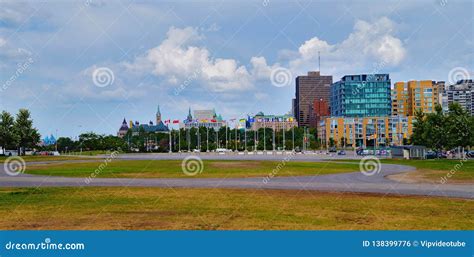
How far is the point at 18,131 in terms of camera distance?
332ft

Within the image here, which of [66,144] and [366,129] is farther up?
[366,129]

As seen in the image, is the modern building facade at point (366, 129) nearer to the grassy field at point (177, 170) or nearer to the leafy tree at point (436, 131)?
the leafy tree at point (436, 131)

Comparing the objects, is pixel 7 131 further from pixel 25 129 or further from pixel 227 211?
pixel 227 211

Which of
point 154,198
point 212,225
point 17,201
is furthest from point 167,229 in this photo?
point 17,201

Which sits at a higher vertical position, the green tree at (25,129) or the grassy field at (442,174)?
the green tree at (25,129)

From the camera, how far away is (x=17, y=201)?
2344 centimetres

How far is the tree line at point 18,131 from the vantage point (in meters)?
98.3

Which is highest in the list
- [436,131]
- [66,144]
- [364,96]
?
[364,96]

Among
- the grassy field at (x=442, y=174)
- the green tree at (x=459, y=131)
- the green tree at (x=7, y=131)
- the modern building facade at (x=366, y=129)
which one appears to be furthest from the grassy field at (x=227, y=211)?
the modern building facade at (x=366, y=129)

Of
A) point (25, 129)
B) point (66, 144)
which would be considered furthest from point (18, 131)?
point (66, 144)

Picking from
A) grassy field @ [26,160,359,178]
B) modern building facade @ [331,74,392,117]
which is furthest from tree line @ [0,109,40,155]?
modern building facade @ [331,74,392,117]

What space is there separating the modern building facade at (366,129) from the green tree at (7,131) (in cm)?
11153

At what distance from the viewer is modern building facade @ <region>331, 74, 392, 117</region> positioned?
187625 mm

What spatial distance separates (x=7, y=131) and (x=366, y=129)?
126 m
